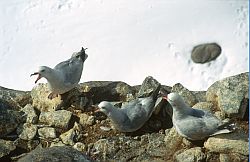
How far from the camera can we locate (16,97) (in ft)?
18.1

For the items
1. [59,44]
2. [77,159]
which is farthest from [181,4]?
[77,159]

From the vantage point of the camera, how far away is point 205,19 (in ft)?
26.0

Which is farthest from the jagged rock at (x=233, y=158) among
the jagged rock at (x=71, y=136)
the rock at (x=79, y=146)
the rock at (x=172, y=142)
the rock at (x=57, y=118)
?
the rock at (x=57, y=118)

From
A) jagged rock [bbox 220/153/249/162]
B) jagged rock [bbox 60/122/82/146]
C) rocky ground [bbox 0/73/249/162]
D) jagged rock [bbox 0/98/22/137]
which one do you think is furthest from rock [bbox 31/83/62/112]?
jagged rock [bbox 220/153/249/162]

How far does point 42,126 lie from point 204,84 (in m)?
2.72

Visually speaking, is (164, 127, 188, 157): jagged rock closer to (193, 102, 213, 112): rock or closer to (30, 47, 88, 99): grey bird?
(193, 102, 213, 112): rock

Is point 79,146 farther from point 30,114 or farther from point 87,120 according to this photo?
point 30,114

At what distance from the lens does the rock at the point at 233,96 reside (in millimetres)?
4867

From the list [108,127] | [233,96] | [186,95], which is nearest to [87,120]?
[108,127]

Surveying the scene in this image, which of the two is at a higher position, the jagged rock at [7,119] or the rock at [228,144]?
the jagged rock at [7,119]

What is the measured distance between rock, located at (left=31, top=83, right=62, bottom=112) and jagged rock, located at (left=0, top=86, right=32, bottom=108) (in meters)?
0.08

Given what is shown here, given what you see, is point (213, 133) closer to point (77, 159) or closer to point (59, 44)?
point (77, 159)

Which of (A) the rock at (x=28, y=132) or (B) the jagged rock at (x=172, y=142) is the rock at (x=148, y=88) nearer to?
(B) the jagged rock at (x=172, y=142)

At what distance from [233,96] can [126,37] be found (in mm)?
3127
